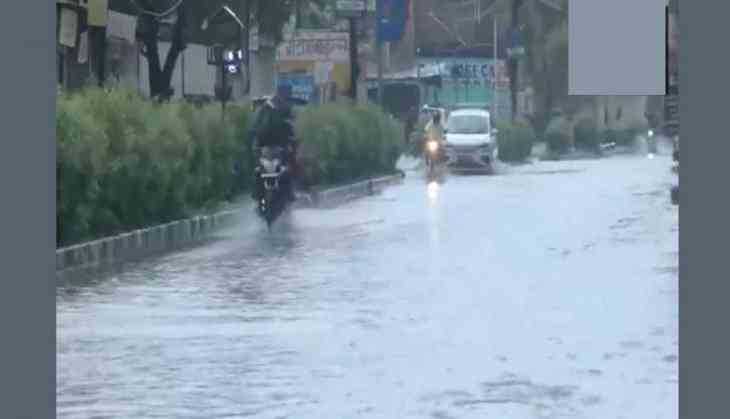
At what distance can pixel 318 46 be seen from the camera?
40844 millimetres

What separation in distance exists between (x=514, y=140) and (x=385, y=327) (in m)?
41.5

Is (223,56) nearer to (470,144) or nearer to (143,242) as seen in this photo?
(143,242)

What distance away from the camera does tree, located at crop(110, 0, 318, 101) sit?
31.2m

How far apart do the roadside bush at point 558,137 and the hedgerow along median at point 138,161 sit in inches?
1180

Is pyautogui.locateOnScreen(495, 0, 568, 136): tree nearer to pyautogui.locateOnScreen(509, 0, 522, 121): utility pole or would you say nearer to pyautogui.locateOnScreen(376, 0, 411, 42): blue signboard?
pyautogui.locateOnScreen(509, 0, 522, 121): utility pole

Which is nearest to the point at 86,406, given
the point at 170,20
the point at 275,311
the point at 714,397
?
the point at 714,397

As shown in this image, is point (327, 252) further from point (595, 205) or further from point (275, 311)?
point (595, 205)

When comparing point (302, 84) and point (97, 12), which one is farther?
point (302, 84)

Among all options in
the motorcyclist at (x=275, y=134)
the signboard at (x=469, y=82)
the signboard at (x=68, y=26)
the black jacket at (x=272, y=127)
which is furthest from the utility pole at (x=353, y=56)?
the signboard at (x=469, y=82)

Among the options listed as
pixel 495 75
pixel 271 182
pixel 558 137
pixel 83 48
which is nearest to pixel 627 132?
pixel 495 75

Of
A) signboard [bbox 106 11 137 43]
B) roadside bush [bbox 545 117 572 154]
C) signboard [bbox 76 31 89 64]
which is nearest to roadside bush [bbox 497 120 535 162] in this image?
roadside bush [bbox 545 117 572 154]

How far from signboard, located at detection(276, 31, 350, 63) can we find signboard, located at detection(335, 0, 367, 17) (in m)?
0.60

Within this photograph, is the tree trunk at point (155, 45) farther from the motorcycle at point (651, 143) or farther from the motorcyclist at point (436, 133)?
the motorcycle at point (651, 143)

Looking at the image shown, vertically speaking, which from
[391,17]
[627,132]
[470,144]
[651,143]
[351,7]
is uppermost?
[391,17]
